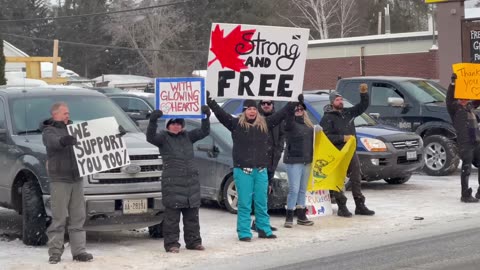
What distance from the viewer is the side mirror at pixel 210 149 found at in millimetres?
14000

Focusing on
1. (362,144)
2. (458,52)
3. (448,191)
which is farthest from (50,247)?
(458,52)

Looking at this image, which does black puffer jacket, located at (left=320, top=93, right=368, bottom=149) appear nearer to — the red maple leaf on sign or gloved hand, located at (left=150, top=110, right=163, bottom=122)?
the red maple leaf on sign

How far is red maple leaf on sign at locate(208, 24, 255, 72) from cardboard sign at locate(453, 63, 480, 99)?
15.5 ft

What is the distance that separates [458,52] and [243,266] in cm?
1815

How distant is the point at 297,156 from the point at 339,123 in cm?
151

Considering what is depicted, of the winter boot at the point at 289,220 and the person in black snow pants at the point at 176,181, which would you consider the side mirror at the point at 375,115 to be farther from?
the person in black snow pants at the point at 176,181

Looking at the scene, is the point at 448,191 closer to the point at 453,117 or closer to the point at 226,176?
the point at 453,117

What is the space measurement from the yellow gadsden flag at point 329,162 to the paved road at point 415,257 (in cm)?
237

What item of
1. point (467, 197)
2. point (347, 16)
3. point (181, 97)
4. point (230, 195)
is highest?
point (347, 16)

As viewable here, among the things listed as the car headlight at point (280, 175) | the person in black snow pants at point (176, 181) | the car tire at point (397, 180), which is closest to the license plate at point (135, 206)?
the person in black snow pants at point (176, 181)

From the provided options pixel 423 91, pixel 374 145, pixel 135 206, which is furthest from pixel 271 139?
pixel 423 91

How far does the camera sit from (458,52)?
1032 inches

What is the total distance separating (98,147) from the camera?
1012 centimetres

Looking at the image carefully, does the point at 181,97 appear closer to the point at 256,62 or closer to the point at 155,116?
the point at 155,116
